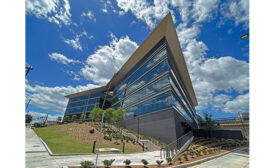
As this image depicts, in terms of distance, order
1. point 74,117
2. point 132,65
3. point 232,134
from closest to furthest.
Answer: point 232,134, point 132,65, point 74,117

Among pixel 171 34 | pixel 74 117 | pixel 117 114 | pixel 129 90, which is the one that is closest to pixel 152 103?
pixel 117 114

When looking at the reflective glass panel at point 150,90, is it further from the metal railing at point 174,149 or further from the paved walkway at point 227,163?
the paved walkway at point 227,163

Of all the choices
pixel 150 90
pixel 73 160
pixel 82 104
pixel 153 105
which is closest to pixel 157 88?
pixel 150 90

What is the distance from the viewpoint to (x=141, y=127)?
28375mm

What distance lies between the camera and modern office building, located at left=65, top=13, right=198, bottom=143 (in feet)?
76.9

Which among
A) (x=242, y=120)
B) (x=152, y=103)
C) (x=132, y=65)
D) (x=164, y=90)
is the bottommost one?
(x=242, y=120)

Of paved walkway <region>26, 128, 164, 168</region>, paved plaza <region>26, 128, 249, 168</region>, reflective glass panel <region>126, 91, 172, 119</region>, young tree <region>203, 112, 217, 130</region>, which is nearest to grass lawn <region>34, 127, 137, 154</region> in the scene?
paved plaza <region>26, 128, 249, 168</region>

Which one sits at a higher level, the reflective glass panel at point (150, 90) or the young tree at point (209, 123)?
the reflective glass panel at point (150, 90)

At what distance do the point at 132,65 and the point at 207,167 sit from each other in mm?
37063

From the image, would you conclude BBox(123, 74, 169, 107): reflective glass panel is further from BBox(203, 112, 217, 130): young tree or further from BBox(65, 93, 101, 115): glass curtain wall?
BBox(65, 93, 101, 115): glass curtain wall

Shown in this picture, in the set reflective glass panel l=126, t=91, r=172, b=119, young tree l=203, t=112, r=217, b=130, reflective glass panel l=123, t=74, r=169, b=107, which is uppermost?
reflective glass panel l=123, t=74, r=169, b=107

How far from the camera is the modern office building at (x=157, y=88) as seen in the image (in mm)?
23453

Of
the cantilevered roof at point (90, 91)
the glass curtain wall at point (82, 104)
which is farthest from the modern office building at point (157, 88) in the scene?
the glass curtain wall at point (82, 104)

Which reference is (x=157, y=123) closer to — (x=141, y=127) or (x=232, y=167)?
(x=141, y=127)
